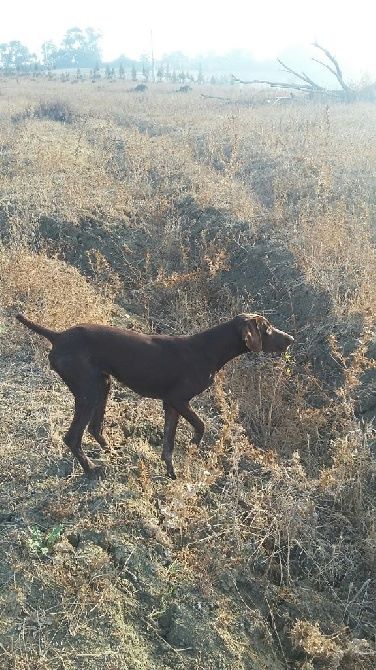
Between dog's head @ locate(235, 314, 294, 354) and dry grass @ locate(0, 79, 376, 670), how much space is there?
0.54 meters

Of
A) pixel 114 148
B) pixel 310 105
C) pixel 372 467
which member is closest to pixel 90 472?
pixel 372 467

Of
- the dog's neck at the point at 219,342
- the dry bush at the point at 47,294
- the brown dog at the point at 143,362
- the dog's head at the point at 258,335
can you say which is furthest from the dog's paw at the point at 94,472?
the dry bush at the point at 47,294

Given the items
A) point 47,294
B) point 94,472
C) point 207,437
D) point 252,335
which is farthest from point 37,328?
point 47,294

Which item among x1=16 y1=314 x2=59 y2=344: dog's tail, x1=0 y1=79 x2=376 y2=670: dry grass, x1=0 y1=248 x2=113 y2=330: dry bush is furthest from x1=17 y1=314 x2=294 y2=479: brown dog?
x1=0 y1=248 x2=113 y2=330: dry bush

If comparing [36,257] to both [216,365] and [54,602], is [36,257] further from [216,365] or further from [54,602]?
[54,602]

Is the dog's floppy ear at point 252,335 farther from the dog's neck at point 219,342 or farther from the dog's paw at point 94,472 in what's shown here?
the dog's paw at point 94,472

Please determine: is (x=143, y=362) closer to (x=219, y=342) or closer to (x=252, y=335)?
(x=219, y=342)

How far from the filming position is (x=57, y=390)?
5.01 metres

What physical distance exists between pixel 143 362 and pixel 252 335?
0.84m

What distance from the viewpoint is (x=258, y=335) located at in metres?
4.40

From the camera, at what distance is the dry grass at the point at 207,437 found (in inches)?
129

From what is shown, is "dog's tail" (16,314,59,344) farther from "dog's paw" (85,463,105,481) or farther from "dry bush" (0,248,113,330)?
"dry bush" (0,248,113,330)

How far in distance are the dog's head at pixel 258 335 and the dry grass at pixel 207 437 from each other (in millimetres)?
542

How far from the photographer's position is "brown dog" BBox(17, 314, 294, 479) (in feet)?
13.0
